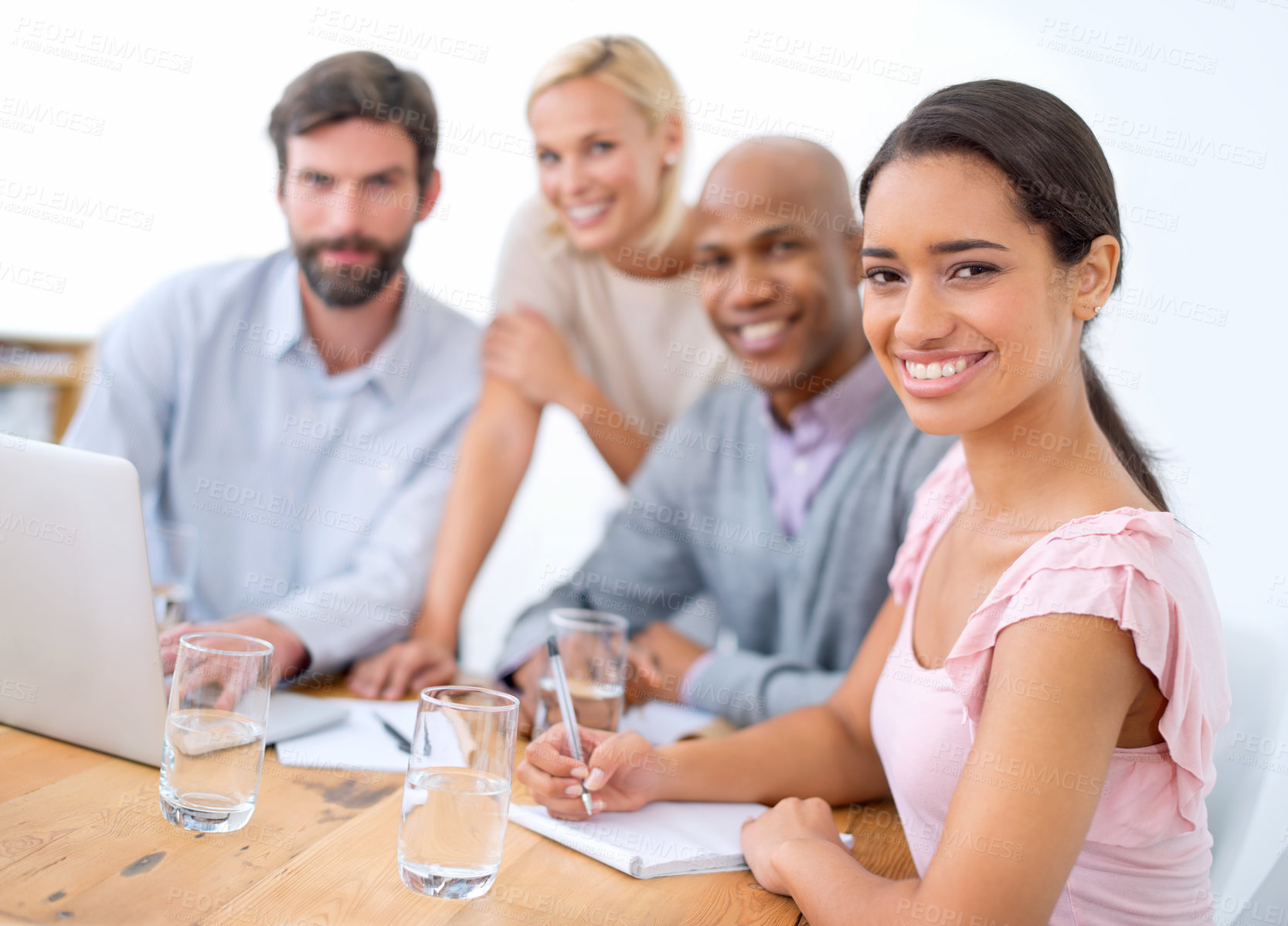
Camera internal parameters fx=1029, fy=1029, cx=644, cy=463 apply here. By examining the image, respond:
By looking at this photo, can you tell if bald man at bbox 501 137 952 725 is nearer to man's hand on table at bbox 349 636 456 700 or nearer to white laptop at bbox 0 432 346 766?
man's hand on table at bbox 349 636 456 700

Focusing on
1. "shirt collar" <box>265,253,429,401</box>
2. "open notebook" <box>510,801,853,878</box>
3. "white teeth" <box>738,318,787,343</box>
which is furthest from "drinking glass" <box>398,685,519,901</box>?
"shirt collar" <box>265,253,429,401</box>

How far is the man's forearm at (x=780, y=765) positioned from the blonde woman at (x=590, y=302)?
859 millimetres

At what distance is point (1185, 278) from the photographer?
2.01 meters

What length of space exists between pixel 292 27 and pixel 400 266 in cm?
110

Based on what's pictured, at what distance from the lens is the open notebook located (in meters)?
1.00

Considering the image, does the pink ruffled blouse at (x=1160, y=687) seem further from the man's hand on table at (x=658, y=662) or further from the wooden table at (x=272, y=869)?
the man's hand on table at (x=658, y=662)

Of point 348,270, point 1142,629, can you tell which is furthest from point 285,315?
point 1142,629

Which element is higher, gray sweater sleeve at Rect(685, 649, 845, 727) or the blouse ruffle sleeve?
the blouse ruffle sleeve

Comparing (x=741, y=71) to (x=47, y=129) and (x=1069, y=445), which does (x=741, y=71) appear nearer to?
(x=1069, y=445)

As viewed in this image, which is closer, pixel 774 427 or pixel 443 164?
pixel 774 427

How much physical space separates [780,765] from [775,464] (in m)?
0.77

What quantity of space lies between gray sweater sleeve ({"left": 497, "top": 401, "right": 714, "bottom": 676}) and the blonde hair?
0.46m

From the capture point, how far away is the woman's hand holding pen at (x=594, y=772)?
108 centimetres

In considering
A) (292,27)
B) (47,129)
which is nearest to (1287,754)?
(292,27)
